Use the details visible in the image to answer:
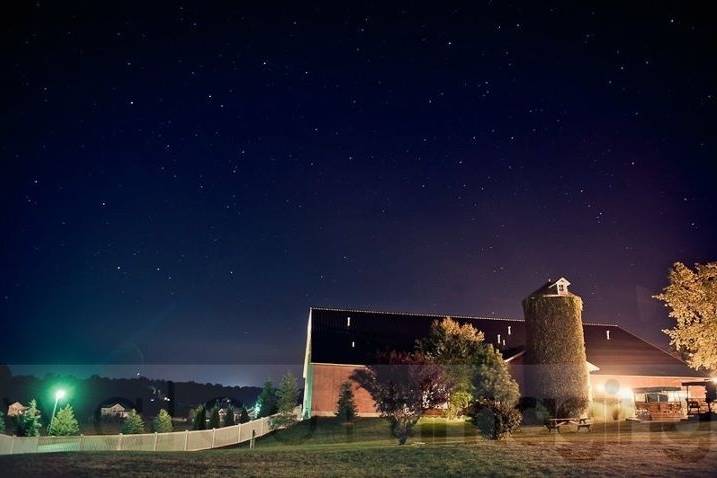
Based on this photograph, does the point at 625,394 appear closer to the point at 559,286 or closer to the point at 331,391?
the point at 559,286

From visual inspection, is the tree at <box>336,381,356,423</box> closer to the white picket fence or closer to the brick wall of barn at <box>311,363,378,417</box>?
the brick wall of barn at <box>311,363,378,417</box>

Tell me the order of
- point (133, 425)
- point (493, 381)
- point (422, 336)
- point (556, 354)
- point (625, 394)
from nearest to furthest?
point (493, 381) < point (556, 354) < point (625, 394) < point (133, 425) < point (422, 336)

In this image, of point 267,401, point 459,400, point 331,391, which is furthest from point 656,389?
point 267,401

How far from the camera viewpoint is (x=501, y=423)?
23.1 m

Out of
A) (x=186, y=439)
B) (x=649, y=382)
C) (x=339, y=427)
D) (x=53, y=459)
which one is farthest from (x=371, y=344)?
(x=53, y=459)

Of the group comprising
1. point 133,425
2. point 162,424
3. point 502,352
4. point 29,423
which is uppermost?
point 502,352

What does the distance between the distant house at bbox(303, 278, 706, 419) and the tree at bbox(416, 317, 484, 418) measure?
375cm

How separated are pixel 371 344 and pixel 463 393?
1415 cm

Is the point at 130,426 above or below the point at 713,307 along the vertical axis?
below

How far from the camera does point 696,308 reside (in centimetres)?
2903

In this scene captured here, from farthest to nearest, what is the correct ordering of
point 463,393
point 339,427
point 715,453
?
point 339,427
point 463,393
point 715,453

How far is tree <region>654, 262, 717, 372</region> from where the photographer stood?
93.1 feet

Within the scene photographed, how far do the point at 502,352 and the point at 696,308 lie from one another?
754 inches

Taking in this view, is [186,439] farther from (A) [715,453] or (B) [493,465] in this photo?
(A) [715,453]
